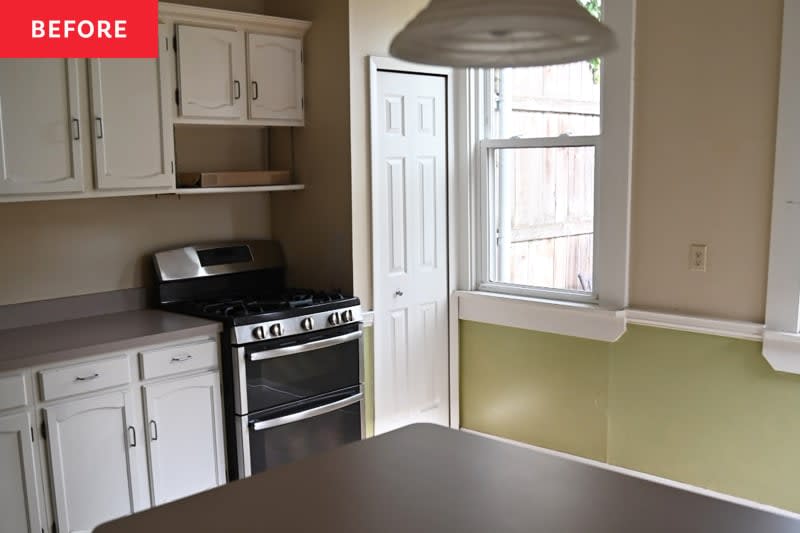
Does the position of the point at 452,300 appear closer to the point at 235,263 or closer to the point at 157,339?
the point at 235,263

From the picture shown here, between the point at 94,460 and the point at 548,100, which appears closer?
the point at 94,460

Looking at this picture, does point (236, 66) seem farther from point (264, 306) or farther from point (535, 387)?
point (535, 387)

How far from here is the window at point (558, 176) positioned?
141 inches

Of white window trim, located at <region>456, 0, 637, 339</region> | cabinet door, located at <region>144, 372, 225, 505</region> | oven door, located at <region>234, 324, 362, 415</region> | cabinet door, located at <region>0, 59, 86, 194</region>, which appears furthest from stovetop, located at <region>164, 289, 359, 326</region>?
white window trim, located at <region>456, 0, 637, 339</region>

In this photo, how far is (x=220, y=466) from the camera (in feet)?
11.1

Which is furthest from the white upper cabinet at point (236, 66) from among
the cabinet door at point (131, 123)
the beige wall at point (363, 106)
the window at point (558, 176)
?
the window at point (558, 176)

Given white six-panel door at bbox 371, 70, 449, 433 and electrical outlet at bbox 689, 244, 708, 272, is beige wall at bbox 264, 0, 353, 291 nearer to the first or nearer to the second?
white six-panel door at bbox 371, 70, 449, 433

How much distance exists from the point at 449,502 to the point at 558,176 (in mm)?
2584

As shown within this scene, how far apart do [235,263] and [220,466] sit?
1061 millimetres

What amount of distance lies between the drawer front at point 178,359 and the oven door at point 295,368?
11cm

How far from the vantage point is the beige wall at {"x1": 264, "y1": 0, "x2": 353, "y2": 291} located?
3770 mm

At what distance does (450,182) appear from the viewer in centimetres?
421

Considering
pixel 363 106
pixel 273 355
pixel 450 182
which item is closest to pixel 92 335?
pixel 273 355

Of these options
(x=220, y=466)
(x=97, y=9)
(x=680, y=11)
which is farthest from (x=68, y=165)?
(x=680, y=11)
